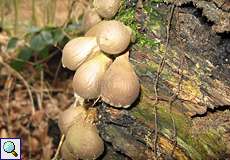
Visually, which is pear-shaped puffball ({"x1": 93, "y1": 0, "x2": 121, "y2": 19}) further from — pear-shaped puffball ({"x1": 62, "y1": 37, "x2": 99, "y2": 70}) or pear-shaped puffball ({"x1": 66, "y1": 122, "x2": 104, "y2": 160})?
pear-shaped puffball ({"x1": 66, "y1": 122, "x2": 104, "y2": 160})

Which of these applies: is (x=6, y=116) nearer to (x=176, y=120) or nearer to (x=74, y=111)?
(x=74, y=111)

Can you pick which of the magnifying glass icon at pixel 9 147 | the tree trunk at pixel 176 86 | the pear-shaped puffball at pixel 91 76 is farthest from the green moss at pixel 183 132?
the magnifying glass icon at pixel 9 147

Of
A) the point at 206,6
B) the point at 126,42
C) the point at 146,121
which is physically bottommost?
the point at 146,121

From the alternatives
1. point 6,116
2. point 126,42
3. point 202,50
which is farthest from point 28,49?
point 202,50

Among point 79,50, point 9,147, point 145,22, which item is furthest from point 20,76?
point 145,22

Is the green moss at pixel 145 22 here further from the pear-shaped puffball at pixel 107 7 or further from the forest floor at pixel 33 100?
the forest floor at pixel 33 100

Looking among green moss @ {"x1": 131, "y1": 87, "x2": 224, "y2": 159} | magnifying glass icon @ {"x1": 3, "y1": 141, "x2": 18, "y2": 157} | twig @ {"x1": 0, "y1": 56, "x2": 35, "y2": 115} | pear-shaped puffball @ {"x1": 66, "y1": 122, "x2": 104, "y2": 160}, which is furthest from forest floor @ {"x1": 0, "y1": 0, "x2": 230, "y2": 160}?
green moss @ {"x1": 131, "y1": 87, "x2": 224, "y2": 159}
